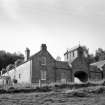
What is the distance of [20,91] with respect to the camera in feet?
106

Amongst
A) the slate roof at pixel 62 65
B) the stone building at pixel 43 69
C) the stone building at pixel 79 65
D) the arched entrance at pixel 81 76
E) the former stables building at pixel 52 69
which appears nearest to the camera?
the stone building at pixel 43 69

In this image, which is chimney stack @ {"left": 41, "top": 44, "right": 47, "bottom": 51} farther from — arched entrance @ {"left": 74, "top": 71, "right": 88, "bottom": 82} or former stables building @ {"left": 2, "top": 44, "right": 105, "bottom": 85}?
arched entrance @ {"left": 74, "top": 71, "right": 88, "bottom": 82}

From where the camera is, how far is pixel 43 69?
4909cm

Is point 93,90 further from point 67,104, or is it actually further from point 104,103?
point 67,104

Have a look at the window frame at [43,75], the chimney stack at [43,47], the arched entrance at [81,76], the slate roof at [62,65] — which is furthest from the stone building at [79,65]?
the chimney stack at [43,47]

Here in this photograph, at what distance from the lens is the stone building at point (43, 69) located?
4791 cm

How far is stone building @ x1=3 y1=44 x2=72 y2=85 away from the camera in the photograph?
47906mm

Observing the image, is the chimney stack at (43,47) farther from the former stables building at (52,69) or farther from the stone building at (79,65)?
the stone building at (79,65)

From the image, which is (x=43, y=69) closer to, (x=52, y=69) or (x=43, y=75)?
(x=43, y=75)

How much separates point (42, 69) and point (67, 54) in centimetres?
1375

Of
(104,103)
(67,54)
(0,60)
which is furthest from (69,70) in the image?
(0,60)

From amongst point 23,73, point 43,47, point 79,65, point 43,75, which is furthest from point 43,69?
point 79,65

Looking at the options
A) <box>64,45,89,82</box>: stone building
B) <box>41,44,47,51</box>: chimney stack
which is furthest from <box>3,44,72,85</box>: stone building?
<box>64,45,89,82</box>: stone building

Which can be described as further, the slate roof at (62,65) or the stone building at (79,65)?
the stone building at (79,65)
